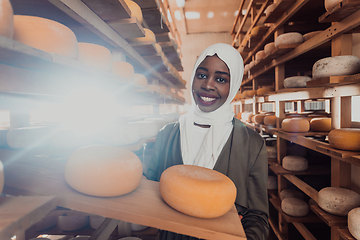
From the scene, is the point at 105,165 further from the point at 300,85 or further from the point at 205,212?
the point at 300,85

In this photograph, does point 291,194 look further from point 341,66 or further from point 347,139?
point 341,66

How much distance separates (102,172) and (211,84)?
0.69m

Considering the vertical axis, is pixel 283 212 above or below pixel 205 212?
below

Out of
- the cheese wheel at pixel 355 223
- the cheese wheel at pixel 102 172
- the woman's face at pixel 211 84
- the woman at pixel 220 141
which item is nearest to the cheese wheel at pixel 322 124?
the cheese wheel at pixel 355 223

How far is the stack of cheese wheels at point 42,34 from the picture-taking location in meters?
0.61

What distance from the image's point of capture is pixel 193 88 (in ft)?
3.57

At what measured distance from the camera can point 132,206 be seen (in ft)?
1.50

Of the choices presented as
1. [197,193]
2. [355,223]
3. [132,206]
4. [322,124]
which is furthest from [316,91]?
[132,206]

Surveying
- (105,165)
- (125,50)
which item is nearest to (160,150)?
(105,165)

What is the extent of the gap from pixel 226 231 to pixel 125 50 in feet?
4.85

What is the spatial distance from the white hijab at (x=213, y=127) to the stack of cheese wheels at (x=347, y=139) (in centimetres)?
92

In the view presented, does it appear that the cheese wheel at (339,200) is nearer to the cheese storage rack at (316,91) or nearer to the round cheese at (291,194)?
the cheese storage rack at (316,91)

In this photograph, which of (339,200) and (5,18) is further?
(339,200)

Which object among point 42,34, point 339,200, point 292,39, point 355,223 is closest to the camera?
point 42,34
